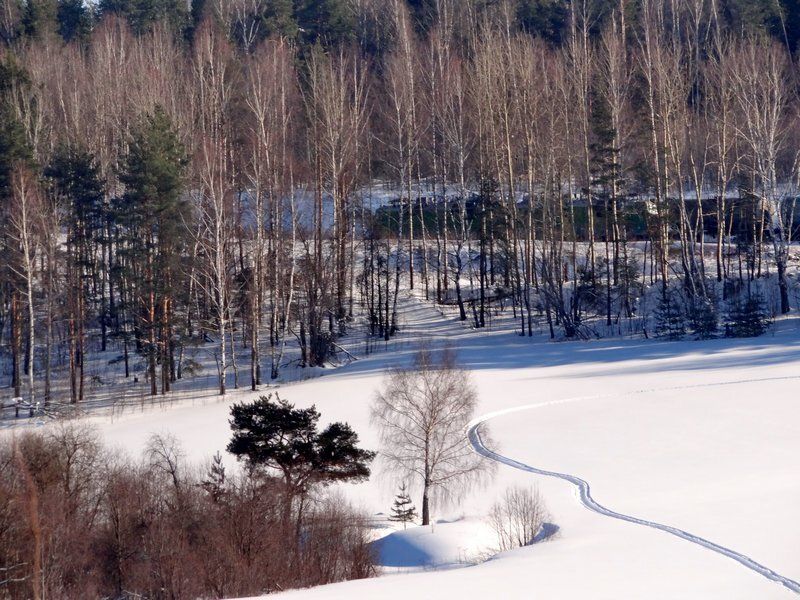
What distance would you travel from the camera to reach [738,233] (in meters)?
45.2

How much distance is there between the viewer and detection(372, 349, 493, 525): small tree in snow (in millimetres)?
21172

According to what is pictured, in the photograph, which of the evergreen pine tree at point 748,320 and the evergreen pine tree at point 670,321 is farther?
the evergreen pine tree at point 670,321

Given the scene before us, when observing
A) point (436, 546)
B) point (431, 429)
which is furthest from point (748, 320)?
point (436, 546)

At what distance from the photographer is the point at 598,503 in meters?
19.6

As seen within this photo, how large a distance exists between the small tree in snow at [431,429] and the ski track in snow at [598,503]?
0.95 m

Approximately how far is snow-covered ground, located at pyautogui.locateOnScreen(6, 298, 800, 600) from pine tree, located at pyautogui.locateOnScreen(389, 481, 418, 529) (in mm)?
469

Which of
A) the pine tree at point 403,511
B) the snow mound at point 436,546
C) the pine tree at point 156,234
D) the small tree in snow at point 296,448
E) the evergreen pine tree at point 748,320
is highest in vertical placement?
the pine tree at point 156,234

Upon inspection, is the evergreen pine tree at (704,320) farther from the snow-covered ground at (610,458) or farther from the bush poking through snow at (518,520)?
the bush poking through snow at (518,520)

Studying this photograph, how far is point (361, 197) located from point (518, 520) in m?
31.0

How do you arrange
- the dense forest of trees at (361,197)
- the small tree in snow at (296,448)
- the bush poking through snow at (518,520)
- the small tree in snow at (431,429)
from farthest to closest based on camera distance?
the dense forest of trees at (361,197)
the small tree in snow at (431,429)
the small tree in snow at (296,448)
the bush poking through snow at (518,520)

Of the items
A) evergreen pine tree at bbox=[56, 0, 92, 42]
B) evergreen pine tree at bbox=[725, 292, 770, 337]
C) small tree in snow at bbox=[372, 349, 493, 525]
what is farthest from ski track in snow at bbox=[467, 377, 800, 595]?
evergreen pine tree at bbox=[56, 0, 92, 42]

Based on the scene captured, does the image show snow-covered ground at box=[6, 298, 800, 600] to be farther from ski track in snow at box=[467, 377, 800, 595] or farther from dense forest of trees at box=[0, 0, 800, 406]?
dense forest of trees at box=[0, 0, 800, 406]

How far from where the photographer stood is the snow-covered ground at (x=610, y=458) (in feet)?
50.6

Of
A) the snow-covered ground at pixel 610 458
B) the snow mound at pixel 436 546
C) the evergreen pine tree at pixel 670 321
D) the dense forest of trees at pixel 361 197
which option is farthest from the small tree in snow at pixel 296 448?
the evergreen pine tree at pixel 670 321
